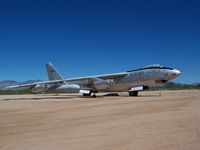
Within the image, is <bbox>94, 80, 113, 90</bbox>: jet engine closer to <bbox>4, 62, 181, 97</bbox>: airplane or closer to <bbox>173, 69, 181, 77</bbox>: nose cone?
<bbox>4, 62, 181, 97</bbox>: airplane

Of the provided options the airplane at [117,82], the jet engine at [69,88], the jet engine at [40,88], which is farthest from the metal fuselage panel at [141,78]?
the jet engine at [40,88]

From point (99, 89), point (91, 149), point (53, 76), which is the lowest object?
point (91, 149)

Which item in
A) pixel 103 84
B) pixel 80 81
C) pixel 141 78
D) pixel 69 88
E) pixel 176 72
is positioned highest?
pixel 176 72

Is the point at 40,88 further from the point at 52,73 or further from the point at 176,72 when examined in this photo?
the point at 176,72

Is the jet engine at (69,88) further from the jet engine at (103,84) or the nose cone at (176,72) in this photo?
the nose cone at (176,72)

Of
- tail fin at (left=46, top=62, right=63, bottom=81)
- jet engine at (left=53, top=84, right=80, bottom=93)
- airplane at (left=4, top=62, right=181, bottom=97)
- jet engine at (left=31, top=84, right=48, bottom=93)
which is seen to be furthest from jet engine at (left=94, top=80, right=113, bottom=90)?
tail fin at (left=46, top=62, right=63, bottom=81)

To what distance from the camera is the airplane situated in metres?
33.4

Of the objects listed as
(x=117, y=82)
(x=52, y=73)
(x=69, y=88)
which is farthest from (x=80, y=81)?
(x=52, y=73)

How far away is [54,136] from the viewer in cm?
747

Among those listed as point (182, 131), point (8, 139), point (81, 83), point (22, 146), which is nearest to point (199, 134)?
point (182, 131)

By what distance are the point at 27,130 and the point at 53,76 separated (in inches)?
1625

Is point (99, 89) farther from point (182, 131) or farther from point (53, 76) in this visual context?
point (182, 131)

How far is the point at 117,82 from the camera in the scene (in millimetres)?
37688

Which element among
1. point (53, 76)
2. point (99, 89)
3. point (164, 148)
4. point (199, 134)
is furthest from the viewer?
point (53, 76)
